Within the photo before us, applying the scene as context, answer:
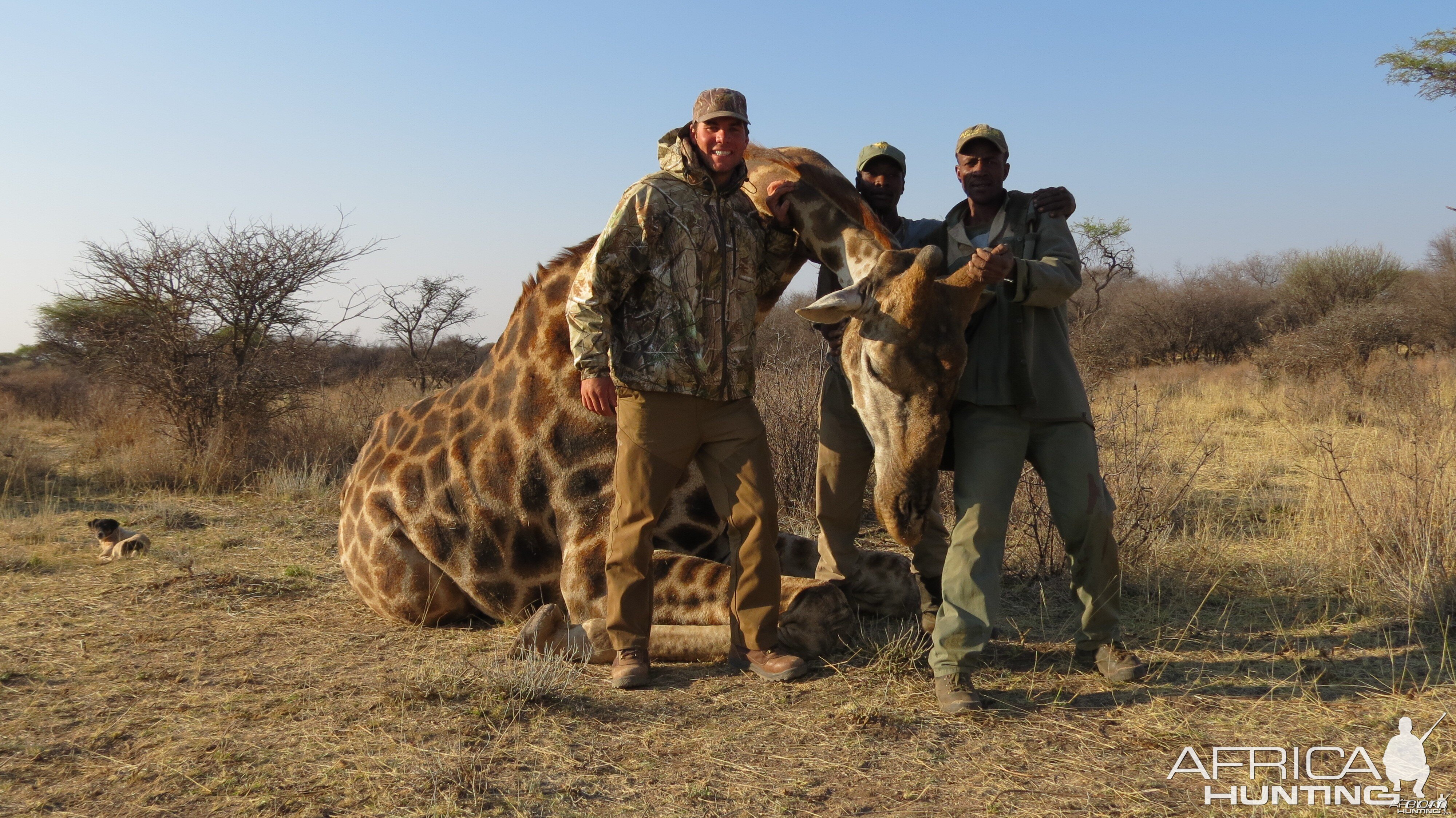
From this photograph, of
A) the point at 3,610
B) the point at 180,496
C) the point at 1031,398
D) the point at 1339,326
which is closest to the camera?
the point at 1031,398

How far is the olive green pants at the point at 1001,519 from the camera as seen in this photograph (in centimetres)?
391

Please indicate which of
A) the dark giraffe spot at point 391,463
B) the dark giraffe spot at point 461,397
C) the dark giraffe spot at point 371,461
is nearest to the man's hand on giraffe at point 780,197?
the dark giraffe spot at point 461,397

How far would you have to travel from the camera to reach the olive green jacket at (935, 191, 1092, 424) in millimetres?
4047

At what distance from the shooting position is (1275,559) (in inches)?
234

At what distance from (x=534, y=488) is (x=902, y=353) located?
2.12 m

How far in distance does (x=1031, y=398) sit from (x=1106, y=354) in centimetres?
1606

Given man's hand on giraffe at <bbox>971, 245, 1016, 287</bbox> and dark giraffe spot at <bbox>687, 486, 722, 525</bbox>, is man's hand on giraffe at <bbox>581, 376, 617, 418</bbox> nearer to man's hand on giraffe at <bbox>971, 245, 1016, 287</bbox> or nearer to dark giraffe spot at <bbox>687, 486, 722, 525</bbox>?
dark giraffe spot at <bbox>687, 486, 722, 525</bbox>

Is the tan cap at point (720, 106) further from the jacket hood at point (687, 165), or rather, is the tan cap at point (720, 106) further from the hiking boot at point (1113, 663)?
the hiking boot at point (1113, 663)

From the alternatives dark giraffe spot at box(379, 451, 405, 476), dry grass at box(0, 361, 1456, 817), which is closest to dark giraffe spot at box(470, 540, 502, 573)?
→ dry grass at box(0, 361, 1456, 817)

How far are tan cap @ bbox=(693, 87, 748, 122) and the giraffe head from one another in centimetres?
75

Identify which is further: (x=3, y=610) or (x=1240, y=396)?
(x=1240, y=396)

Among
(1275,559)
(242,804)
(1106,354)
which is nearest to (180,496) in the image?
(242,804)

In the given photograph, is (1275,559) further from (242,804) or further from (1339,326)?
(1339,326)

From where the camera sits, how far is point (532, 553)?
5168 millimetres
